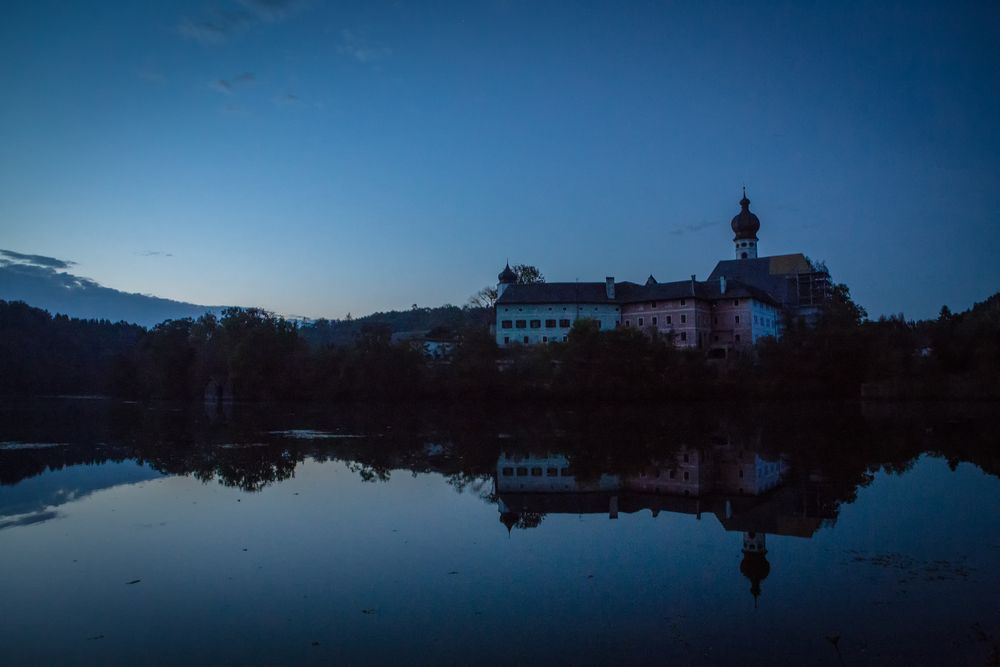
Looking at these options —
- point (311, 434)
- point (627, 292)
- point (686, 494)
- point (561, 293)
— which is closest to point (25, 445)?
point (311, 434)

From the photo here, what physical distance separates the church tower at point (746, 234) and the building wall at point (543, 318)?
20.9 meters

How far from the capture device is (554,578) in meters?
10.7

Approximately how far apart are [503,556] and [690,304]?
60849 mm

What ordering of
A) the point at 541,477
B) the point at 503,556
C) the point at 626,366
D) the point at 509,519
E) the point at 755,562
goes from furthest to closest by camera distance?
the point at 626,366, the point at 541,477, the point at 509,519, the point at 503,556, the point at 755,562

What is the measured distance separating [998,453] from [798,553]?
17.4m

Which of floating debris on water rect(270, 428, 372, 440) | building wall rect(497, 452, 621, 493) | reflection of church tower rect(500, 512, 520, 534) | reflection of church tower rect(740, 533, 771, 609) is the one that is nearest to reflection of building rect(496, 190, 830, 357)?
floating debris on water rect(270, 428, 372, 440)

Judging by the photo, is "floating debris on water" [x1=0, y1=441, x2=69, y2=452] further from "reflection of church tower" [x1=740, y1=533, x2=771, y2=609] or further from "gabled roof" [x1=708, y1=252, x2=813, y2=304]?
"gabled roof" [x1=708, y1=252, x2=813, y2=304]

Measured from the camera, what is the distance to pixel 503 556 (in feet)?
39.1

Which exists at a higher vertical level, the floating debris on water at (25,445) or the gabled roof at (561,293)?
the gabled roof at (561,293)

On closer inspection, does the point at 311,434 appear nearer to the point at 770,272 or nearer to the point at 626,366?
the point at 626,366

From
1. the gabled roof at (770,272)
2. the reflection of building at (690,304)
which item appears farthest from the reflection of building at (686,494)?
the gabled roof at (770,272)

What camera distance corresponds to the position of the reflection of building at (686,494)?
14.2 metres

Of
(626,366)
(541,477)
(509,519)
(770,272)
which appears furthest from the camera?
(770,272)

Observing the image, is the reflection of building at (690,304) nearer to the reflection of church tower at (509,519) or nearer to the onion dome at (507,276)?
the onion dome at (507,276)
